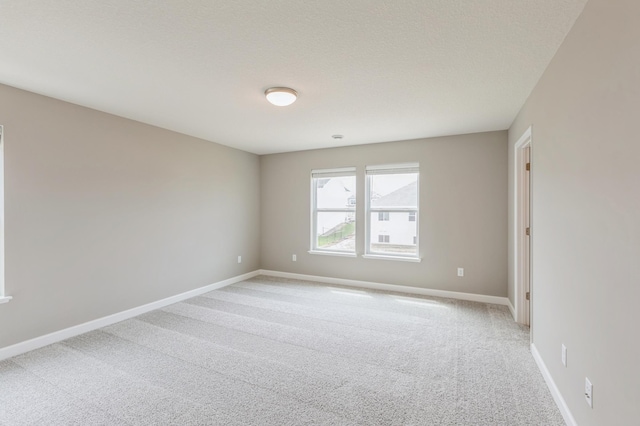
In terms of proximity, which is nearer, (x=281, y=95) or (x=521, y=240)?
(x=281, y=95)

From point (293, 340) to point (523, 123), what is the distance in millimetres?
3278

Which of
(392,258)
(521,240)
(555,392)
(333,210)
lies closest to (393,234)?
(392,258)

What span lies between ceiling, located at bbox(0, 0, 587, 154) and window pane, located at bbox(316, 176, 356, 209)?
189 centimetres

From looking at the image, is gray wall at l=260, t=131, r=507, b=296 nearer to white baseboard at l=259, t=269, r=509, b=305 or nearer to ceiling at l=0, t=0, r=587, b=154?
white baseboard at l=259, t=269, r=509, b=305

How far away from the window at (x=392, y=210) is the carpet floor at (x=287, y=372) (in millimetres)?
1266

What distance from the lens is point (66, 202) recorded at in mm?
3119

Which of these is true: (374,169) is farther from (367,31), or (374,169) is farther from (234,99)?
(367,31)

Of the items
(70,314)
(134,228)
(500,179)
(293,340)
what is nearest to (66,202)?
(134,228)

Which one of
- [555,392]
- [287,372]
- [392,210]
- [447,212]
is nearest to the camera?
[555,392]

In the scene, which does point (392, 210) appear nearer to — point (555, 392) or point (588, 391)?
point (555, 392)

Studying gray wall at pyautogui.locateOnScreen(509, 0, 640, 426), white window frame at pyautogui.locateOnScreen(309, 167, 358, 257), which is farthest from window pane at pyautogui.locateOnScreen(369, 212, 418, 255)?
gray wall at pyautogui.locateOnScreen(509, 0, 640, 426)

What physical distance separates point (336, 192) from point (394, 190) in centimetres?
107

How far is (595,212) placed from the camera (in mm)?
1530

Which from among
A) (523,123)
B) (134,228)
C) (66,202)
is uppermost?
(523,123)
